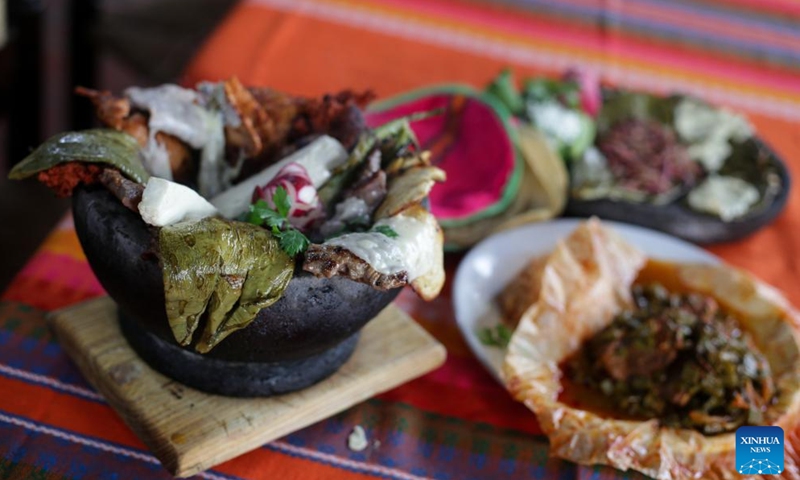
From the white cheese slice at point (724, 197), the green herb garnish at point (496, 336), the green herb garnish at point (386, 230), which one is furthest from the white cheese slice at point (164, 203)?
the white cheese slice at point (724, 197)

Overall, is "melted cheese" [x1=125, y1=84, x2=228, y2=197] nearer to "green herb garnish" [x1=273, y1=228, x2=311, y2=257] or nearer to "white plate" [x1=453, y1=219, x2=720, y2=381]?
"green herb garnish" [x1=273, y1=228, x2=311, y2=257]

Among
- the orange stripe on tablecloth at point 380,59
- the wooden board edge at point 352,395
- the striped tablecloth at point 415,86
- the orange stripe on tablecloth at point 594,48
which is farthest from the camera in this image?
the orange stripe on tablecloth at point 594,48

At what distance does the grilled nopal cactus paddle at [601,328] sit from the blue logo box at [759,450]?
1cm

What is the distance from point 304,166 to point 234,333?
0.30 m

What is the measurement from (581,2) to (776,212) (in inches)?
47.3

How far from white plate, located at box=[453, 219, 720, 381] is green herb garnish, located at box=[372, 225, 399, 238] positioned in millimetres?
429

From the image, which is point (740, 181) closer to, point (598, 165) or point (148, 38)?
point (598, 165)

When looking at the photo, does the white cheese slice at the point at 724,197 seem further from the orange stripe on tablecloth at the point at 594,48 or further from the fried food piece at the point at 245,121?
the fried food piece at the point at 245,121

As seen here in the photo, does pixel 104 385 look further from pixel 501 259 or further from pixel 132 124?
pixel 501 259

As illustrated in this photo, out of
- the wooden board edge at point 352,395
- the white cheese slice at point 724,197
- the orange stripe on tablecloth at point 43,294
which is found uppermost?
the orange stripe on tablecloth at point 43,294

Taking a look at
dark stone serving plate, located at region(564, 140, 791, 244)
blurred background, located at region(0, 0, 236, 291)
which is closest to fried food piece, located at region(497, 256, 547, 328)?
dark stone serving plate, located at region(564, 140, 791, 244)

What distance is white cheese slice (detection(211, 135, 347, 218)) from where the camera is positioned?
131cm

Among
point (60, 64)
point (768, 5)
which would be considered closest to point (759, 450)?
point (768, 5)

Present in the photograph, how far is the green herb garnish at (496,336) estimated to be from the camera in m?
1.56
